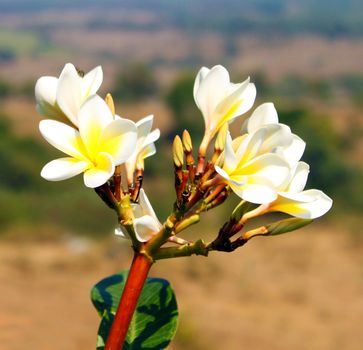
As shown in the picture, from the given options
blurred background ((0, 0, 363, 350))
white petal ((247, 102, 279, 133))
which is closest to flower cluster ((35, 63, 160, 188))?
white petal ((247, 102, 279, 133))

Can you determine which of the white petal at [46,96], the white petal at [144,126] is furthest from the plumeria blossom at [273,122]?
the white petal at [46,96]

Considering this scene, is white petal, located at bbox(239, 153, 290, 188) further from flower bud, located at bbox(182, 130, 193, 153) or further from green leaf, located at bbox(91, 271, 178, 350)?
green leaf, located at bbox(91, 271, 178, 350)

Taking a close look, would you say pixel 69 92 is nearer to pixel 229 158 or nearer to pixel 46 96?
pixel 46 96

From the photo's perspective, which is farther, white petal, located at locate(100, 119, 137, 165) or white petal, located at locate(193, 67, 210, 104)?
white petal, located at locate(193, 67, 210, 104)

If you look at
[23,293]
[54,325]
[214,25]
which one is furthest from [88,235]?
[214,25]

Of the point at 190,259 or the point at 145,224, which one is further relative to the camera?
the point at 190,259

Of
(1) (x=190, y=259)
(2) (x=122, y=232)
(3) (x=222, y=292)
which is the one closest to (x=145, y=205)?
(2) (x=122, y=232)

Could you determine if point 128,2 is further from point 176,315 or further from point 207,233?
point 176,315
